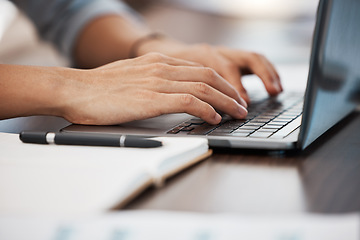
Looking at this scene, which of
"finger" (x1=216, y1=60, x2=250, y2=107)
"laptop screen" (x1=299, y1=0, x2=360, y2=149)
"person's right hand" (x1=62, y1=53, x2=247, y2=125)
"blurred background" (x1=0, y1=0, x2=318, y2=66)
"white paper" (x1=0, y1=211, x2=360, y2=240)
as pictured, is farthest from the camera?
"blurred background" (x1=0, y1=0, x2=318, y2=66)

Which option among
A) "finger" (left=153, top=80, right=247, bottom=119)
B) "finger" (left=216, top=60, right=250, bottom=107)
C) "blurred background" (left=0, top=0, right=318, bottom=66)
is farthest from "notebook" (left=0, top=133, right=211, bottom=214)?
"blurred background" (left=0, top=0, right=318, bottom=66)

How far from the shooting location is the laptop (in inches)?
18.8

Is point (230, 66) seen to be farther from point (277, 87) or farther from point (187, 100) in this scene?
point (187, 100)

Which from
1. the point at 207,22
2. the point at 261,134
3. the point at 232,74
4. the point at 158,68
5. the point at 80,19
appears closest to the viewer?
the point at 261,134

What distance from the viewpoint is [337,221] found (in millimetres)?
309

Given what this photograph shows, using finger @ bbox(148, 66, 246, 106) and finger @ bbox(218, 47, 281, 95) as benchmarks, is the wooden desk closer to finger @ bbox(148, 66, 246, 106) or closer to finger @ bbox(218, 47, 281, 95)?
finger @ bbox(148, 66, 246, 106)

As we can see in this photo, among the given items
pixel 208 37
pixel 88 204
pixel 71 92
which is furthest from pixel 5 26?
pixel 88 204

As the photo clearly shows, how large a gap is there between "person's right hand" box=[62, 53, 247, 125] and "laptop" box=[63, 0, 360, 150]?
2 centimetres

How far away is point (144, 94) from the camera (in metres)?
0.58

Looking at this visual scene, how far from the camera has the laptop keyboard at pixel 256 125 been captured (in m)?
0.53

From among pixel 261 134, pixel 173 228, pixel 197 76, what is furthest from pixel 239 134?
pixel 173 228

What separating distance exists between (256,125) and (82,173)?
237mm

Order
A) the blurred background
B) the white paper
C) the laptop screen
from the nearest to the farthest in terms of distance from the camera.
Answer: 1. the white paper
2. the laptop screen
3. the blurred background

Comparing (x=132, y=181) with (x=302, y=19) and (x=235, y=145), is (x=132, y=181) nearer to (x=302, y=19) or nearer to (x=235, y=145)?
(x=235, y=145)
